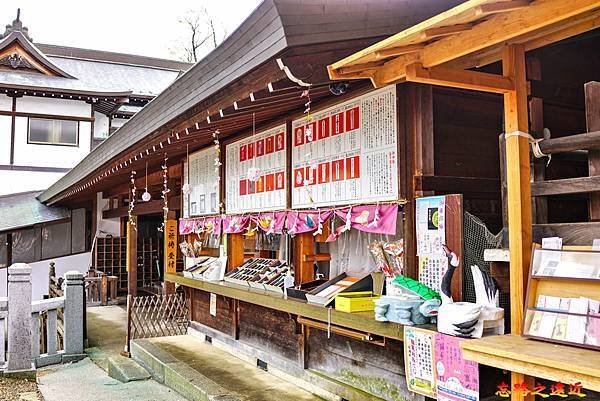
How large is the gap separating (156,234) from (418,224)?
1574 centimetres

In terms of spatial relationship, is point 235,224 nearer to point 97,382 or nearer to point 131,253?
point 97,382

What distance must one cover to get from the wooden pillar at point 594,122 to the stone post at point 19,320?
29.7 ft

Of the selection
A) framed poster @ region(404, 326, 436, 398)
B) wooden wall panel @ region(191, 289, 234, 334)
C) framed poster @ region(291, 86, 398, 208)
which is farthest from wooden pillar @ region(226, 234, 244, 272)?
framed poster @ region(404, 326, 436, 398)

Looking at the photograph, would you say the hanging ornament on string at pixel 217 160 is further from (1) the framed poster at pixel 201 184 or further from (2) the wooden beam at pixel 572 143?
(2) the wooden beam at pixel 572 143

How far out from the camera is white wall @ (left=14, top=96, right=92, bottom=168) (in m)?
18.8

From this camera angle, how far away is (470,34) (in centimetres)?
298

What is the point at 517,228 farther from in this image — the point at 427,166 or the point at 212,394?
the point at 212,394

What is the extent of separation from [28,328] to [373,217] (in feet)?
24.4

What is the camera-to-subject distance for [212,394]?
564 centimetres

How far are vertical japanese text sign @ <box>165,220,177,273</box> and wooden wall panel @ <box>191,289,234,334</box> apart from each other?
1.58 meters

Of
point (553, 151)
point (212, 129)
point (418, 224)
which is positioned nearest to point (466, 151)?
point (418, 224)

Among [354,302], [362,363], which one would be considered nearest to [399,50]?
[354,302]

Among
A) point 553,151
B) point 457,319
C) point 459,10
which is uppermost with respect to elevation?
point 459,10

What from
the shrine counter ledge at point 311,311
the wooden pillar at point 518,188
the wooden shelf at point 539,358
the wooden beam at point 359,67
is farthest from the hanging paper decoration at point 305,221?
the wooden shelf at point 539,358
